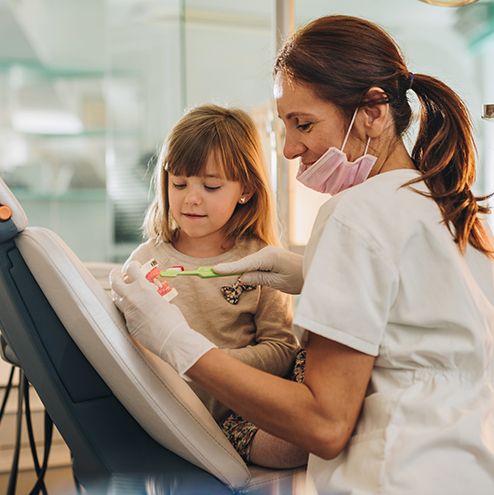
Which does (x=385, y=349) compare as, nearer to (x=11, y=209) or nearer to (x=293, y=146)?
(x=293, y=146)

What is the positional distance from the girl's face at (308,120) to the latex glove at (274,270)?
24cm

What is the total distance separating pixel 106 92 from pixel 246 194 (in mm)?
2325

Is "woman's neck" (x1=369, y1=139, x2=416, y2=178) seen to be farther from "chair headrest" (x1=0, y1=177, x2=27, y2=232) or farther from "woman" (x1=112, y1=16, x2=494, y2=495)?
"chair headrest" (x1=0, y1=177, x2=27, y2=232)

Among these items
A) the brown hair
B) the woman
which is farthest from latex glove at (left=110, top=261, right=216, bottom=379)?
the brown hair

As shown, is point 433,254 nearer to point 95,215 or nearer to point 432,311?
point 432,311

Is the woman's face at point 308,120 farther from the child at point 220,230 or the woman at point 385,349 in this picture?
the child at point 220,230

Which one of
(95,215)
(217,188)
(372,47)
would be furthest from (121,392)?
(95,215)

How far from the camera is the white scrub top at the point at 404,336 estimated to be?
25.9 inches

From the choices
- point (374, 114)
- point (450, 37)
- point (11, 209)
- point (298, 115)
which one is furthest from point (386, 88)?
point (450, 37)

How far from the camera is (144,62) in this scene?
10.6ft

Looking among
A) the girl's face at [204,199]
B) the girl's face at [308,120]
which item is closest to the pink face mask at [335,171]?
the girl's face at [308,120]

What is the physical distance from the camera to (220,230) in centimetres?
132

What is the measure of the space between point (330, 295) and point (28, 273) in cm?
47

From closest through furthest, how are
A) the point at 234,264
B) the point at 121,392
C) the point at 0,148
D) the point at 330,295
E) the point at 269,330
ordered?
the point at 330,295, the point at 121,392, the point at 234,264, the point at 269,330, the point at 0,148
